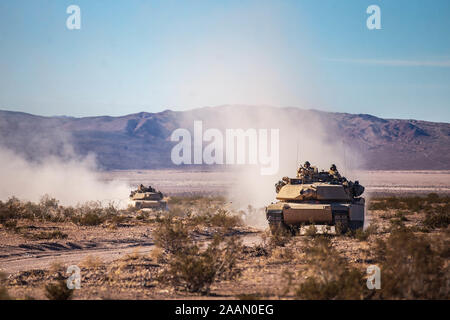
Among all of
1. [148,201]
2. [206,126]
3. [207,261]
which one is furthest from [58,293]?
[206,126]

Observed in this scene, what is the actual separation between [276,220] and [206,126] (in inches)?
4957

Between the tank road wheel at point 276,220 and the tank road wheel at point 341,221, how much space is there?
1.84 m

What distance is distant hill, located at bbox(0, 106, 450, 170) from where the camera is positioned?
11138 cm

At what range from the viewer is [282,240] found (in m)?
18.6

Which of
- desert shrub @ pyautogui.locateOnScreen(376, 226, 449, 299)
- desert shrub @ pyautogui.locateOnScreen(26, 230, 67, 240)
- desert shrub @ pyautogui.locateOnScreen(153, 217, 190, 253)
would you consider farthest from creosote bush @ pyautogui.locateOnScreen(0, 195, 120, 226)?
desert shrub @ pyautogui.locateOnScreen(376, 226, 449, 299)

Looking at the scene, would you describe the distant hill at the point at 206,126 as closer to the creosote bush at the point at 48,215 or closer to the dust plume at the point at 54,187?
the dust plume at the point at 54,187

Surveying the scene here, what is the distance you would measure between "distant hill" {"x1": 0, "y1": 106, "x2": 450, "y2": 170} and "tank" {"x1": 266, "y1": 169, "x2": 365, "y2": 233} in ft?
255

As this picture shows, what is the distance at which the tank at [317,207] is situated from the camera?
769 inches

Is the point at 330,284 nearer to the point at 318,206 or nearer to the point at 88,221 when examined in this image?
the point at 318,206

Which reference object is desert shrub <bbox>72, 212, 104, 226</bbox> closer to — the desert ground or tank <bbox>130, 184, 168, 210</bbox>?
the desert ground

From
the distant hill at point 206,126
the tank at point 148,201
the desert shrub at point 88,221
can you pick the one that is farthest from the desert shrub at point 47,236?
the distant hill at point 206,126

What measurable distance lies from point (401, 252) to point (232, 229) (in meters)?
16.9

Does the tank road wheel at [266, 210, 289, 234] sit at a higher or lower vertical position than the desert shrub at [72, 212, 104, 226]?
higher
